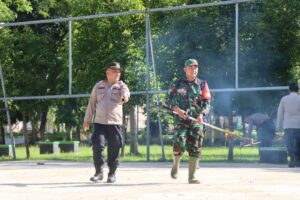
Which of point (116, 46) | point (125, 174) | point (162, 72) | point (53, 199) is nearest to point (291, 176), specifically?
point (125, 174)

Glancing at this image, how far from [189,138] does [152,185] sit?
83 centimetres

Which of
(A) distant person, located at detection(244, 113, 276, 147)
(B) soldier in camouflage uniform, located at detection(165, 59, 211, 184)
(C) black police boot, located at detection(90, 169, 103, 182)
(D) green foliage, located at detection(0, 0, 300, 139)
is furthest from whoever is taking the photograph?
(A) distant person, located at detection(244, 113, 276, 147)

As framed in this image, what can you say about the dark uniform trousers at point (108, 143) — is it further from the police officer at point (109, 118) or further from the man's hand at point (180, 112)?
the man's hand at point (180, 112)

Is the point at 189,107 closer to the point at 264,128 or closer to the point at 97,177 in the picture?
the point at 97,177

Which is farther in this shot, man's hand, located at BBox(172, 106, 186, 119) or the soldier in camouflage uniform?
the soldier in camouflage uniform

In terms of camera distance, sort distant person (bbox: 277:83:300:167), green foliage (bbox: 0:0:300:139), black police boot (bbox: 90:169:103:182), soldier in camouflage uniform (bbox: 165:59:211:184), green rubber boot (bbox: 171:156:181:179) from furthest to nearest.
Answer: green foliage (bbox: 0:0:300:139) < distant person (bbox: 277:83:300:167) < black police boot (bbox: 90:169:103:182) < green rubber boot (bbox: 171:156:181:179) < soldier in camouflage uniform (bbox: 165:59:211:184)

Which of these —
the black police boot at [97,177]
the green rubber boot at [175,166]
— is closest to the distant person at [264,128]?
the green rubber boot at [175,166]

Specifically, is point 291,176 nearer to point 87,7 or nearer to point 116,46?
point 116,46

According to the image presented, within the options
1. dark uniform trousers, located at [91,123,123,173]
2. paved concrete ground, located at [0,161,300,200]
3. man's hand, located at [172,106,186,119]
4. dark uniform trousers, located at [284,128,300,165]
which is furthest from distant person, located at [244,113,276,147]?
man's hand, located at [172,106,186,119]

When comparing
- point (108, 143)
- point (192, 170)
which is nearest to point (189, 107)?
point (192, 170)

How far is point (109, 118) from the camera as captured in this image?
10703mm

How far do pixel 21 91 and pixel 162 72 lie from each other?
654cm

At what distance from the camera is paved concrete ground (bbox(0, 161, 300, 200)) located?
28.5 feet

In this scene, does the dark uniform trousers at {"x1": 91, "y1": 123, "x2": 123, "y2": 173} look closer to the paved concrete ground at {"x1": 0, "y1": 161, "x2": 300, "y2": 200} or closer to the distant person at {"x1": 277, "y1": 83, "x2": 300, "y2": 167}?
the paved concrete ground at {"x1": 0, "y1": 161, "x2": 300, "y2": 200}
